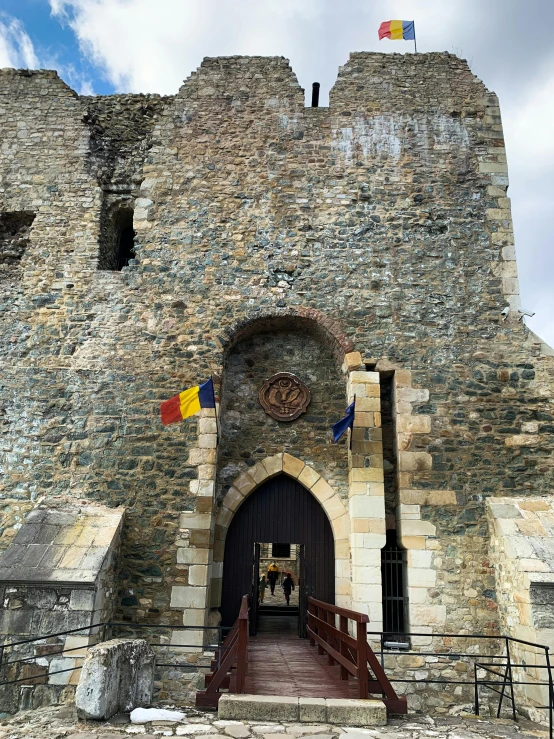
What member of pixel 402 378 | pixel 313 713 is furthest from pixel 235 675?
pixel 402 378

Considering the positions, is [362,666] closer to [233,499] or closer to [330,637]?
[330,637]

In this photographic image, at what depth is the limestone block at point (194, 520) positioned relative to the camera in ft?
26.5

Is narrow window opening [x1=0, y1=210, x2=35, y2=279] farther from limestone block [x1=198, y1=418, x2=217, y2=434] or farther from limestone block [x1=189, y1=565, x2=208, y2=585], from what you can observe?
limestone block [x1=189, y1=565, x2=208, y2=585]

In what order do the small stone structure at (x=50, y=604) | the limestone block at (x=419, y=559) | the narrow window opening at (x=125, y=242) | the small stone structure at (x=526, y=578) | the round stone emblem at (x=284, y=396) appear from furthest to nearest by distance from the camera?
the narrow window opening at (x=125, y=242) < the round stone emblem at (x=284, y=396) < the limestone block at (x=419, y=559) < the small stone structure at (x=526, y=578) < the small stone structure at (x=50, y=604)

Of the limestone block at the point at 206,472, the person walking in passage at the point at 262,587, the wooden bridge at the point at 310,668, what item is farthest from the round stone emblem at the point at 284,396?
the person walking in passage at the point at 262,587

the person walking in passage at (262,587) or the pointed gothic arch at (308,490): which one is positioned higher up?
the pointed gothic arch at (308,490)

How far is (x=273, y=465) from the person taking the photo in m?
8.85

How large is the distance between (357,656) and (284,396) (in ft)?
14.5

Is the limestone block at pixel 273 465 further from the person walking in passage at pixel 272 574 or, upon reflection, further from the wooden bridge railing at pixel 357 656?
the person walking in passage at pixel 272 574

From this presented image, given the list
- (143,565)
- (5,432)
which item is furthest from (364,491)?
(5,432)

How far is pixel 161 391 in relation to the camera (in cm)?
873

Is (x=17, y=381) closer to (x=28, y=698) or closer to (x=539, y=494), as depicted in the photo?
(x=28, y=698)

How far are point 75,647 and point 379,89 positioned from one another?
9994 millimetres

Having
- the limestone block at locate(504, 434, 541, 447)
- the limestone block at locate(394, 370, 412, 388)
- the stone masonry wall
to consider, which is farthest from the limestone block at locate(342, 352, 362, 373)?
the limestone block at locate(504, 434, 541, 447)
